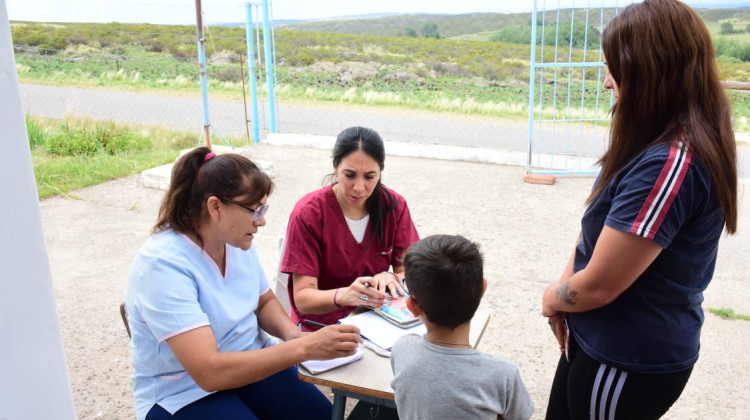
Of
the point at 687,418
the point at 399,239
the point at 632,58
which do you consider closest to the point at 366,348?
the point at 399,239

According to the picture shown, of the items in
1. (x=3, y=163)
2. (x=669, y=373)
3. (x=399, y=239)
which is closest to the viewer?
(x=3, y=163)

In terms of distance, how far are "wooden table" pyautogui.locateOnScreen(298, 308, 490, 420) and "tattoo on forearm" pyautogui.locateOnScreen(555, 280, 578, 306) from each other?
402mm

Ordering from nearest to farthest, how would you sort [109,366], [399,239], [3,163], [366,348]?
1. [3,163]
2. [366,348]
3. [399,239]
4. [109,366]

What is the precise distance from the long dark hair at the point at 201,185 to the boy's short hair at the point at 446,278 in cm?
65

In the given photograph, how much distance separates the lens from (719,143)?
1.51 m

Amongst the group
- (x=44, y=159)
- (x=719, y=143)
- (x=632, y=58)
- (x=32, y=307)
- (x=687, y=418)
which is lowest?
(x=687, y=418)

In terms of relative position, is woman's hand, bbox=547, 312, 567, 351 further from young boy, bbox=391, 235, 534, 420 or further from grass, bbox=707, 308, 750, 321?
grass, bbox=707, 308, 750, 321

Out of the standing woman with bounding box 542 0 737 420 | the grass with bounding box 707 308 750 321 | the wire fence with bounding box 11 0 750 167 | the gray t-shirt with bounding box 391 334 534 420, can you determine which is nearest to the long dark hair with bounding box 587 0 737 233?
the standing woman with bounding box 542 0 737 420

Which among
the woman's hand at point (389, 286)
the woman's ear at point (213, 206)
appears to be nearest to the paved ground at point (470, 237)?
the woman's hand at point (389, 286)

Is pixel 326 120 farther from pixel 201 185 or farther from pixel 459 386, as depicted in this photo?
pixel 459 386

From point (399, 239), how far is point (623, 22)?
4.59 ft

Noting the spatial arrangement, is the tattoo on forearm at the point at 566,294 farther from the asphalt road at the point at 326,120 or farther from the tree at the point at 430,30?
the tree at the point at 430,30

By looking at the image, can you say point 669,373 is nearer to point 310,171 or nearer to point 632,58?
point 632,58

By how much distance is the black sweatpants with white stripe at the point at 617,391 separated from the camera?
5.44ft
